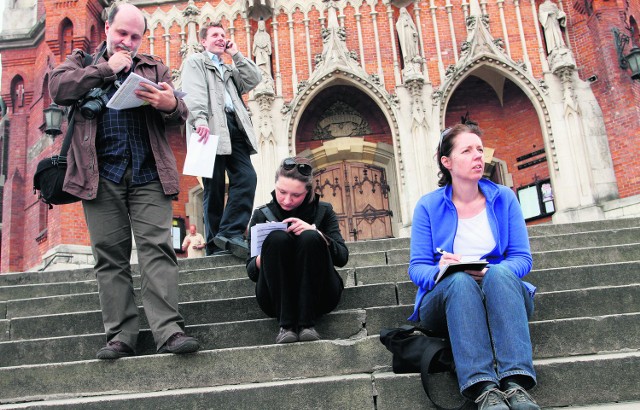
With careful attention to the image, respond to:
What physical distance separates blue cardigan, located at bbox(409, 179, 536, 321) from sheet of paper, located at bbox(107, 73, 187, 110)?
69.8 inches

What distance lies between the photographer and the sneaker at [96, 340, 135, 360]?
11.4 ft

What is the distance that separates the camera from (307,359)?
3.47 metres

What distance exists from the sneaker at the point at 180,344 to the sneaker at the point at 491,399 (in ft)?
5.11

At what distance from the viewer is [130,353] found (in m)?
3.62

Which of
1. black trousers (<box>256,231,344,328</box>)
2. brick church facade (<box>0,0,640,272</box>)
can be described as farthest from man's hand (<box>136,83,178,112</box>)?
brick church facade (<box>0,0,640,272</box>)

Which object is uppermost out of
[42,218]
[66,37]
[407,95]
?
[66,37]

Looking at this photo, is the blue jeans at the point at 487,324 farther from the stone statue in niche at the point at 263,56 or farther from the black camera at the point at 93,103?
the stone statue in niche at the point at 263,56

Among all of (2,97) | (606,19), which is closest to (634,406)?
(606,19)

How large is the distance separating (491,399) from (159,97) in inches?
98.0

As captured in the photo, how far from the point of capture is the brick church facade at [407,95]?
1315 centimetres

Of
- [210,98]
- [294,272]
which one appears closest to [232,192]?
[210,98]

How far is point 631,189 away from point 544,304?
10.2 metres

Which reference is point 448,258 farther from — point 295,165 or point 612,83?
point 612,83

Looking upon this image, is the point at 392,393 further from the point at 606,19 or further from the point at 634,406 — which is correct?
the point at 606,19
